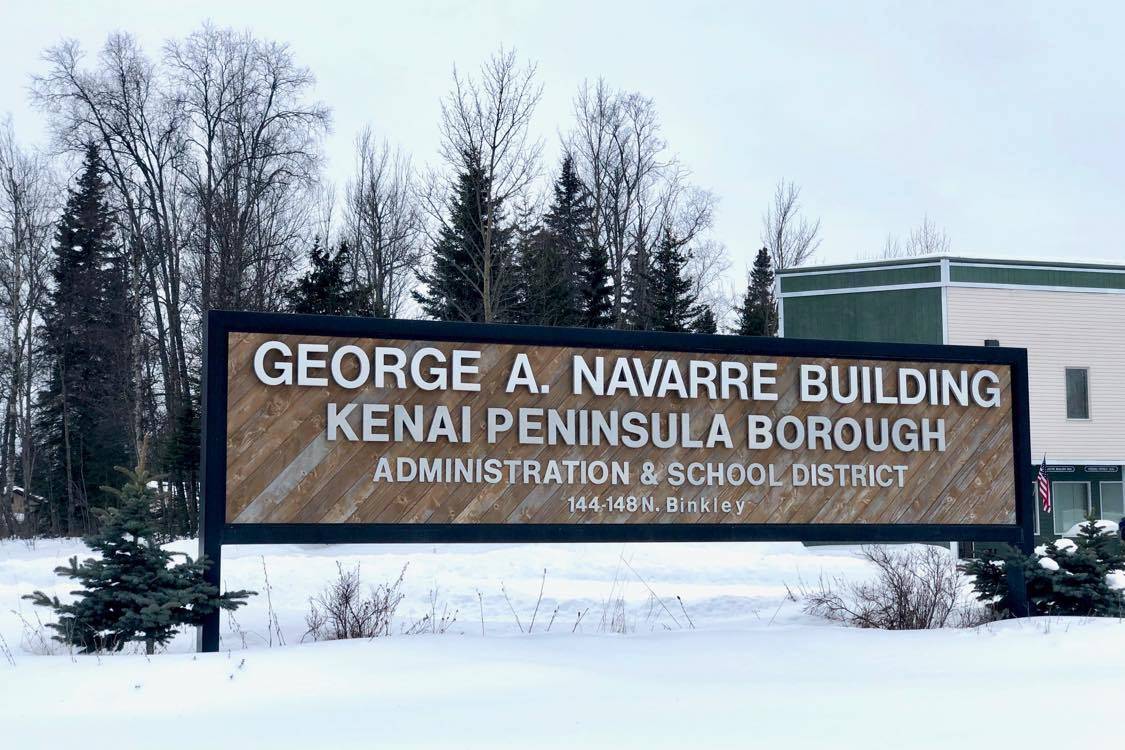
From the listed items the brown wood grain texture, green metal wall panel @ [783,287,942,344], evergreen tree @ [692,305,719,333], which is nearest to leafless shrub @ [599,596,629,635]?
the brown wood grain texture

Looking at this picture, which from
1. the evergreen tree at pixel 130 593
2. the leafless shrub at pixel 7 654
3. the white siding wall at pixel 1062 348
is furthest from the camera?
the white siding wall at pixel 1062 348

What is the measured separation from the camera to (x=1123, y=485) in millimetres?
32375

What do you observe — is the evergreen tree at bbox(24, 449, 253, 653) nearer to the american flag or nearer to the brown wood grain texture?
the brown wood grain texture

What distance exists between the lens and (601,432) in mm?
12219

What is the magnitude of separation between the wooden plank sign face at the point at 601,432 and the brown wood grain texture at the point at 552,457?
0.06 feet

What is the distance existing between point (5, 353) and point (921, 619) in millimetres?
40205

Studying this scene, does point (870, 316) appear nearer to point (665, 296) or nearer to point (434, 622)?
point (665, 296)

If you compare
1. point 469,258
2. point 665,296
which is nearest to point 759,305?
point 665,296

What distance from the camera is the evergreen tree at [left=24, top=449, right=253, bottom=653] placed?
33.4 feet

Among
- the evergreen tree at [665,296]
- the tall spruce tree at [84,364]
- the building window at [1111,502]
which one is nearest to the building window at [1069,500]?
the building window at [1111,502]

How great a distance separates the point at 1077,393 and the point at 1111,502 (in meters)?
3.48

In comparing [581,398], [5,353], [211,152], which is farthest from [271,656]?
[5,353]

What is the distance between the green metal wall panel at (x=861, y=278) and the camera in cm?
3030

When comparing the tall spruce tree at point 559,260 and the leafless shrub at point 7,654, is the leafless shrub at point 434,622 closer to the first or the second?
the leafless shrub at point 7,654
